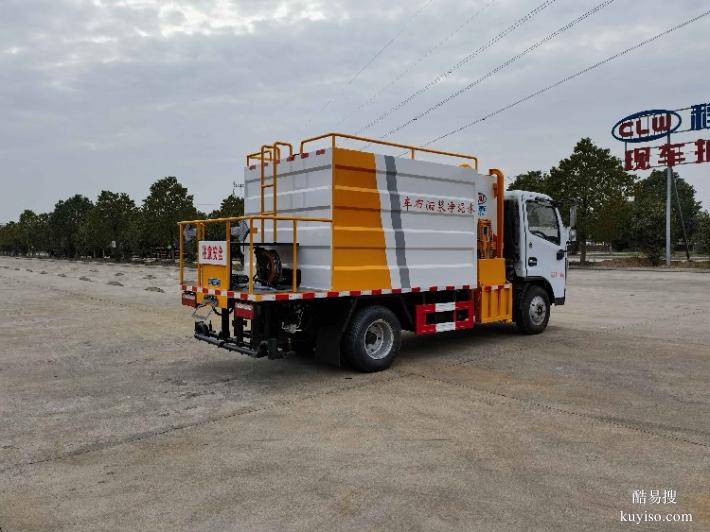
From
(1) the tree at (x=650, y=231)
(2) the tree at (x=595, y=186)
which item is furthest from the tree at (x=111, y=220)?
(1) the tree at (x=650, y=231)

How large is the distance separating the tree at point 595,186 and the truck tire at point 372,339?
34.9 metres

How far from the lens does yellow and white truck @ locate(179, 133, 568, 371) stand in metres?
6.87

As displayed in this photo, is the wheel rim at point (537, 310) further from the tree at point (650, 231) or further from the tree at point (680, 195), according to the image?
the tree at point (680, 195)

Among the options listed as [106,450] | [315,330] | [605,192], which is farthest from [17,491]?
[605,192]

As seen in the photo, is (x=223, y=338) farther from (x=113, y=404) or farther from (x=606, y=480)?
(x=606, y=480)

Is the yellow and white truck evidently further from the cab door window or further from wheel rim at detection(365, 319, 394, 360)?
the cab door window

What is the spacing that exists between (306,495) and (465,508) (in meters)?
1.09

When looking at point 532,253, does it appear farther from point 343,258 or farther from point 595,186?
point 595,186

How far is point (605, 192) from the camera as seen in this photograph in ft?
129

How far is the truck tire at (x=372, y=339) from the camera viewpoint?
7172 millimetres

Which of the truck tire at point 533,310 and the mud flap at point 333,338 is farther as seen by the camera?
the truck tire at point 533,310

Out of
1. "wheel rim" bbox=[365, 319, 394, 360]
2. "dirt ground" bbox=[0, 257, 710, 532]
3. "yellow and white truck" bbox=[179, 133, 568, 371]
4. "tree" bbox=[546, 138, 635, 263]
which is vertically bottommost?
"dirt ground" bbox=[0, 257, 710, 532]

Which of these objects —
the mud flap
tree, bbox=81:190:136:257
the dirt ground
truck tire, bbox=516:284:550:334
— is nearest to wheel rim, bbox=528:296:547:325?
truck tire, bbox=516:284:550:334

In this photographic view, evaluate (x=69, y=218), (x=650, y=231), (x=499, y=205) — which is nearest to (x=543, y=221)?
(x=499, y=205)
